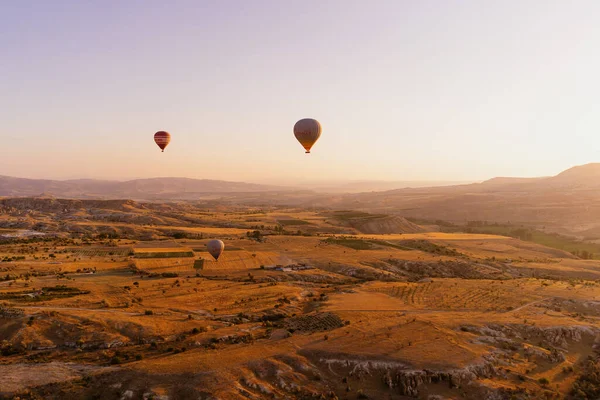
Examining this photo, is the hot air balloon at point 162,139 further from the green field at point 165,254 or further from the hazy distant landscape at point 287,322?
Result: the green field at point 165,254

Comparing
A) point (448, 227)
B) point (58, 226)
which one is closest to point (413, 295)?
point (58, 226)

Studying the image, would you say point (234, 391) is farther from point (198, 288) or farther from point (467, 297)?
point (467, 297)

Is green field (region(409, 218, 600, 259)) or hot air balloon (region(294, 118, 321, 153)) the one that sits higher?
hot air balloon (region(294, 118, 321, 153))

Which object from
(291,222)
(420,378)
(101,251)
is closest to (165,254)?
(101,251)

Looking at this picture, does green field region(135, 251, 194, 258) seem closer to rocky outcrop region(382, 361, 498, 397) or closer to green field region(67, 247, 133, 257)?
green field region(67, 247, 133, 257)

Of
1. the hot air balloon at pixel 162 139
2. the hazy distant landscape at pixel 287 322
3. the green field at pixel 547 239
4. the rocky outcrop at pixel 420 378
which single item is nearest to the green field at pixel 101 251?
the hazy distant landscape at pixel 287 322

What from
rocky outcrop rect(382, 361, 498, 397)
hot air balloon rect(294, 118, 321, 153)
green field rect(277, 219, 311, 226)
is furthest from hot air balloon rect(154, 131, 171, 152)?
rocky outcrop rect(382, 361, 498, 397)
